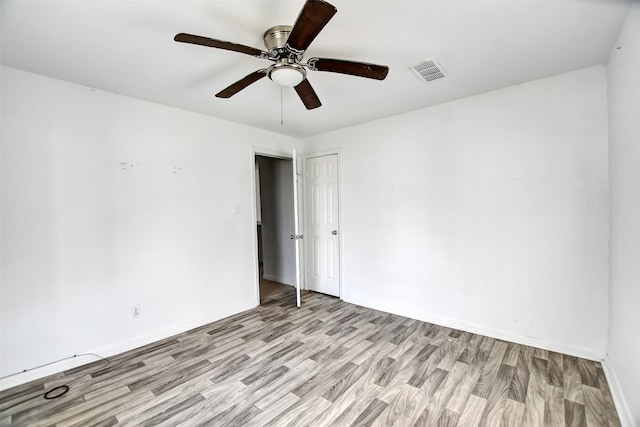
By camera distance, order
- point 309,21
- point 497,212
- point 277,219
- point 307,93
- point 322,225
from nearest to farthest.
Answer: point 309,21
point 307,93
point 497,212
point 322,225
point 277,219

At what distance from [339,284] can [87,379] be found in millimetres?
2858

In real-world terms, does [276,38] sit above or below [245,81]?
above

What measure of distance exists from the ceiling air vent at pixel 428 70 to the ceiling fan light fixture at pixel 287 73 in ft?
3.25

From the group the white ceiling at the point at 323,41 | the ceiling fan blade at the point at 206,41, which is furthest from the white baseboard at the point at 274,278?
the ceiling fan blade at the point at 206,41

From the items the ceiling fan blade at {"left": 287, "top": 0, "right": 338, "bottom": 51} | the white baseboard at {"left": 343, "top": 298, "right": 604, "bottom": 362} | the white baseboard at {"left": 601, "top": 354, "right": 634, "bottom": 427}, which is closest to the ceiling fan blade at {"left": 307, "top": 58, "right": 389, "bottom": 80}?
the ceiling fan blade at {"left": 287, "top": 0, "right": 338, "bottom": 51}

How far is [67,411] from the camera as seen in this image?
1.90 metres

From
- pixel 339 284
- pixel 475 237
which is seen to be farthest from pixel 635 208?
pixel 339 284

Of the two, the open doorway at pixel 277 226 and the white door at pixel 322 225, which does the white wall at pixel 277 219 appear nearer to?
the open doorway at pixel 277 226

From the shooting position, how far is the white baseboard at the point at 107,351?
7.07 feet

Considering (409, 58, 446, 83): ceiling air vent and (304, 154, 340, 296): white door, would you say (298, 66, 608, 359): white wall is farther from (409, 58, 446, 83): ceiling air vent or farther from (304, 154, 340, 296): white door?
(409, 58, 446, 83): ceiling air vent

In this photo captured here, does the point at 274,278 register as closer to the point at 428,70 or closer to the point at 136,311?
the point at 136,311

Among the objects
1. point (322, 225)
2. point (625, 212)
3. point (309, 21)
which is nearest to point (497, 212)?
point (625, 212)

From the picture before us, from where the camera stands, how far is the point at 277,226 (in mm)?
4887

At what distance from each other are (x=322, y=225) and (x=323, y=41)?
9.14ft
